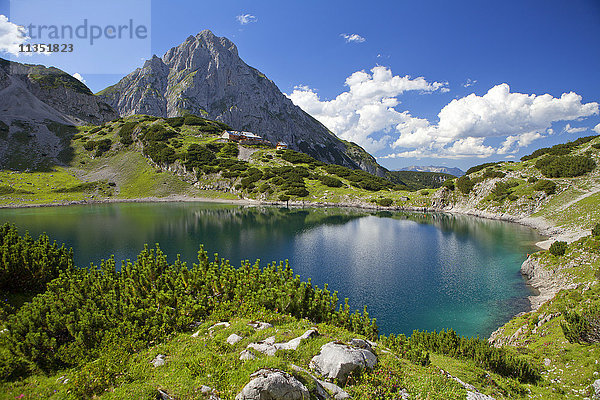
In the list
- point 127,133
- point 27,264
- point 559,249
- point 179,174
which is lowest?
point 559,249

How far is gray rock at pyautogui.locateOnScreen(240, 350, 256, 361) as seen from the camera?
9.95 meters

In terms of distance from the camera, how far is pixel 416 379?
10844mm

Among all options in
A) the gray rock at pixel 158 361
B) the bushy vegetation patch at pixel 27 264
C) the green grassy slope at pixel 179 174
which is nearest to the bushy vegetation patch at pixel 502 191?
the green grassy slope at pixel 179 174

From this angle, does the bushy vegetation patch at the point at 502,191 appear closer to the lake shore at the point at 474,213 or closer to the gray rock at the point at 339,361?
the lake shore at the point at 474,213

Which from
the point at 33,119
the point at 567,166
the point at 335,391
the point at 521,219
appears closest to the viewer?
the point at 335,391

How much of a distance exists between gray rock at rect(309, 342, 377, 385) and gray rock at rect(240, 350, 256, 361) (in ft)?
7.21

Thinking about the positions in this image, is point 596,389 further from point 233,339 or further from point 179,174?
point 179,174

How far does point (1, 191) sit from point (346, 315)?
145 meters

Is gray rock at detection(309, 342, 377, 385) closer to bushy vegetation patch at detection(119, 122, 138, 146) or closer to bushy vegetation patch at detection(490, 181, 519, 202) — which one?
bushy vegetation patch at detection(490, 181, 519, 202)

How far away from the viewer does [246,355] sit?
33.0ft

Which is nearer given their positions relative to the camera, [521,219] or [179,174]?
[521,219]

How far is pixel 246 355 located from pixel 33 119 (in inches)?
8777

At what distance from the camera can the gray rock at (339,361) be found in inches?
391

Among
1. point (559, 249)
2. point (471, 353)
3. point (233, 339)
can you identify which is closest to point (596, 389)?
point (471, 353)
